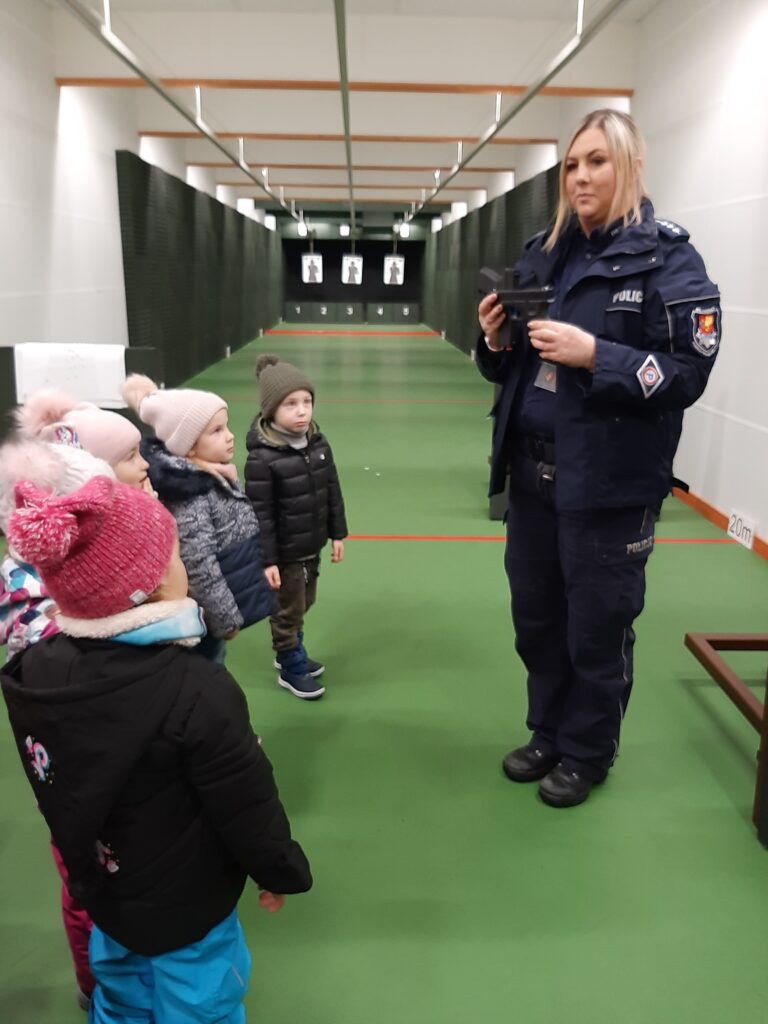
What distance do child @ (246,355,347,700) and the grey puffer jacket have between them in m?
0.43

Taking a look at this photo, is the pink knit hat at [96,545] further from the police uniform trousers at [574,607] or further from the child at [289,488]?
the child at [289,488]

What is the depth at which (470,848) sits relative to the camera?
2.02 metres

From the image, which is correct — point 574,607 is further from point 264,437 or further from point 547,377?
point 264,437

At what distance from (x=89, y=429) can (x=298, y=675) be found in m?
1.34

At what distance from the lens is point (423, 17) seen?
19.7ft

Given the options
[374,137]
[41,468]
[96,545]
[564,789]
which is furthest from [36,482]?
[374,137]

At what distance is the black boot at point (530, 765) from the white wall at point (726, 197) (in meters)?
2.54

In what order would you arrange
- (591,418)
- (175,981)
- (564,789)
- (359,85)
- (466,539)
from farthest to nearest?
(359,85)
(466,539)
(564,789)
(591,418)
(175,981)

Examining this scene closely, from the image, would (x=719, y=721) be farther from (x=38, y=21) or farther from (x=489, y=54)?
(x=38, y=21)

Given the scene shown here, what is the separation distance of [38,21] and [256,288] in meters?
13.1

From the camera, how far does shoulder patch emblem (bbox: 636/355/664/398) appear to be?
1693mm

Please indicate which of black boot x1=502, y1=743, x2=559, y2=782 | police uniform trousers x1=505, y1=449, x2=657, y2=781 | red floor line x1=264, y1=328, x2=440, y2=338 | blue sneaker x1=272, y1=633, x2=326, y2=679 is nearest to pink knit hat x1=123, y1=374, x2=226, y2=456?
police uniform trousers x1=505, y1=449, x2=657, y2=781

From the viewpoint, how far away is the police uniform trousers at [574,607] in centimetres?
191

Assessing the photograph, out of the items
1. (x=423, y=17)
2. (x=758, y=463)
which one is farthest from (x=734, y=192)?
(x=423, y=17)
